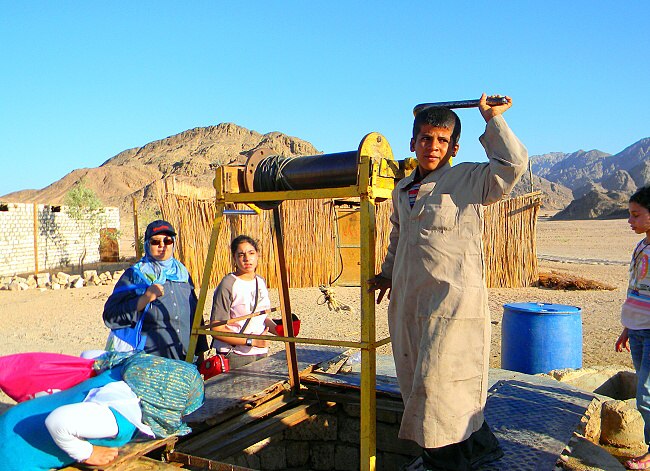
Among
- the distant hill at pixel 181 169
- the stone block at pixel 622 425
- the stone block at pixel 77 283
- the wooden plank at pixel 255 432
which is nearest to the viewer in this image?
the wooden plank at pixel 255 432

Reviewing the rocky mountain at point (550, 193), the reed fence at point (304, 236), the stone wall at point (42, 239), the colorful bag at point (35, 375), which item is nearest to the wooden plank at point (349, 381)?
the colorful bag at point (35, 375)

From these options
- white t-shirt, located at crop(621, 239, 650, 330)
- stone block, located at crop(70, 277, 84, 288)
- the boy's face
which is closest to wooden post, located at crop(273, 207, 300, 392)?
the boy's face

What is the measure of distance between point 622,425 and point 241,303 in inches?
104

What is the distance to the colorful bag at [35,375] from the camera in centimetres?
251

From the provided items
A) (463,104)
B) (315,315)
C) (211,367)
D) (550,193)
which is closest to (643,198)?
(463,104)

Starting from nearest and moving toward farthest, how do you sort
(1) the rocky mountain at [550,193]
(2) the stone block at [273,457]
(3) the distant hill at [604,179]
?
(2) the stone block at [273,457] → (3) the distant hill at [604,179] → (1) the rocky mountain at [550,193]

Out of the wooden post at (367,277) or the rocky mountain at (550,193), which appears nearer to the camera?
the wooden post at (367,277)

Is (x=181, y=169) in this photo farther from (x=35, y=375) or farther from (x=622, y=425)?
(x=35, y=375)

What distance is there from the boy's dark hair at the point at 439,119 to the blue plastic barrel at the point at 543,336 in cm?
287

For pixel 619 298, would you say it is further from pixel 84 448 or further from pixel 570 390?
pixel 84 448

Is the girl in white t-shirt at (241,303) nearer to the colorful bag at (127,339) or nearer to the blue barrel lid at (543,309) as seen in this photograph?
the colorful bag at (127,339)

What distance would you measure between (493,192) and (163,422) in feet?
5.37

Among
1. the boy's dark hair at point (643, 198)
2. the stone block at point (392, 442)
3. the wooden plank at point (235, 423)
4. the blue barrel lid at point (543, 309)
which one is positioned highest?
the boy's dark hair at point (643, 198)

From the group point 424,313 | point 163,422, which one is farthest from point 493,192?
point 163,422
